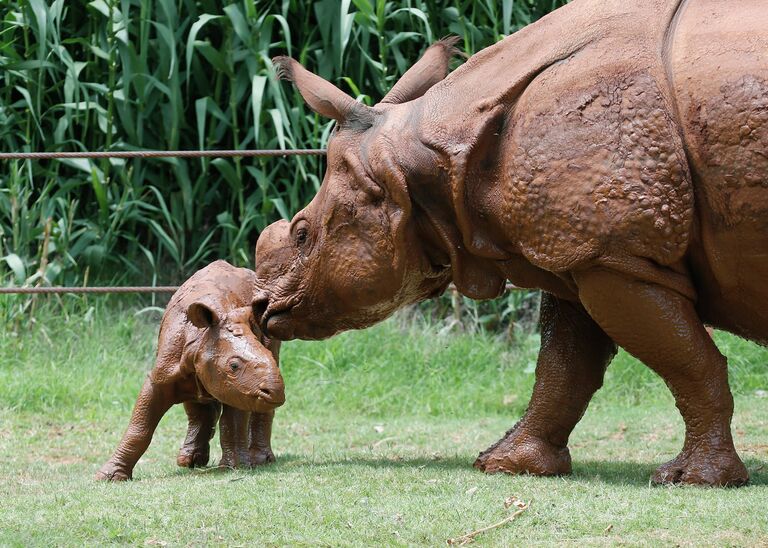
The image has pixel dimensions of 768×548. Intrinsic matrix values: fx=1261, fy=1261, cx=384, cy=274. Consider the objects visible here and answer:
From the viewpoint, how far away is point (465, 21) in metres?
10.2

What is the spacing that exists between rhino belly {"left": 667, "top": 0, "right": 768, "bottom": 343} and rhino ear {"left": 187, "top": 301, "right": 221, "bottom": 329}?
2.24 meters

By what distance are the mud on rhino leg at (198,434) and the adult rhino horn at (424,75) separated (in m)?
1.85

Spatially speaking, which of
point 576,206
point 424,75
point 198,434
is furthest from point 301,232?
point 576,206

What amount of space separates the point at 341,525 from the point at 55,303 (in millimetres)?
5919

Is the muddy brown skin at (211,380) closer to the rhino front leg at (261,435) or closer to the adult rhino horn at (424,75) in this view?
the rhino front leg at (261,435)

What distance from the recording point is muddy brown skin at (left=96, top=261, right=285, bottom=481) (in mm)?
5855

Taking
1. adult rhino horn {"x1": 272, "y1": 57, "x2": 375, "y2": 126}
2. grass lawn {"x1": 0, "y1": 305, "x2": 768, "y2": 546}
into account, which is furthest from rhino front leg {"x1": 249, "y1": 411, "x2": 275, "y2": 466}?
adult rhino horn {"x1": 272, "y1": 57, "x2": 375, "y2": 126}

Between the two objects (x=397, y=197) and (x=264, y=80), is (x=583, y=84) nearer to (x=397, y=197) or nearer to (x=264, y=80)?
(x=397, y=197)

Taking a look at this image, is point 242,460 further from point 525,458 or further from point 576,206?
point 576,206

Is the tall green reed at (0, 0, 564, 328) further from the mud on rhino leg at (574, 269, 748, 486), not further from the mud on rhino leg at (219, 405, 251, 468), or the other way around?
the mud on rhino leg at (574, 269, 748, 486)

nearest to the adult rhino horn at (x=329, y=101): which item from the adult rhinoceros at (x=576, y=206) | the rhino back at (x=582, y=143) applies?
the adult rhinoceros at (x=576, y=206)

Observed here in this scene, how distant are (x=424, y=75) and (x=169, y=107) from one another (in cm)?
468

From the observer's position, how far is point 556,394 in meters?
5.79

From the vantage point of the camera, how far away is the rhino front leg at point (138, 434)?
6.00 m
